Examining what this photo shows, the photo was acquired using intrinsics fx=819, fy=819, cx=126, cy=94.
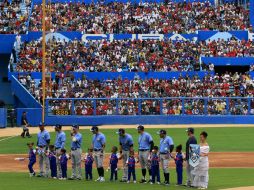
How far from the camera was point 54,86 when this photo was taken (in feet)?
192

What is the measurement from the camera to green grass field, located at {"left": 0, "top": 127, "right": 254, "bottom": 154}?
43156mm

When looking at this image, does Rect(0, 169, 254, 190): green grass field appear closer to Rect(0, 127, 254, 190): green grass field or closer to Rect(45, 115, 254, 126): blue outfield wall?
Rect(0, 127, 254, 190): green grass field

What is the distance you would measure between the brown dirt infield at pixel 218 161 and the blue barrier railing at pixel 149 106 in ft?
53.4

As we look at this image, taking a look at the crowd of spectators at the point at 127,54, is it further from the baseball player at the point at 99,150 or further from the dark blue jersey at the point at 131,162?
the dark blue jersey at the point at 131,162

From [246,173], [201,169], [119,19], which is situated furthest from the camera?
[119,19]

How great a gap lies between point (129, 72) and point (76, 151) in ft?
105

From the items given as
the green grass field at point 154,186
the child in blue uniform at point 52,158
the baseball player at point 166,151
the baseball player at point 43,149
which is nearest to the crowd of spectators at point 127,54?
the green grass field at point 154,186

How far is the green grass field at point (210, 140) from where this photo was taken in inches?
1699

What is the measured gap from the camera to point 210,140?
1853 inches

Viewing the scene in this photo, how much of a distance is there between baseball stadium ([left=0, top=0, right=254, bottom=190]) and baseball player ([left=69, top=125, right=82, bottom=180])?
7.52m

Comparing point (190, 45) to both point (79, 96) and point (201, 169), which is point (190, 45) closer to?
point (79, 96)

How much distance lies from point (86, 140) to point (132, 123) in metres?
10.7

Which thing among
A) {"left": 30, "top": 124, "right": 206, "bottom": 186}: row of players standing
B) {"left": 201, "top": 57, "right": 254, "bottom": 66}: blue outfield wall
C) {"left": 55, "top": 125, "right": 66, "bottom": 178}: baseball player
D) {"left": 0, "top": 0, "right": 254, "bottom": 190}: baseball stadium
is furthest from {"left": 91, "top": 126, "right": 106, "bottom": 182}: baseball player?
{"left": 201, "top": 57, "right": 254, "bottom": 66}: blue outfield wall

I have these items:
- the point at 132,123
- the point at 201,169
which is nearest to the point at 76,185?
the point at 201,169
